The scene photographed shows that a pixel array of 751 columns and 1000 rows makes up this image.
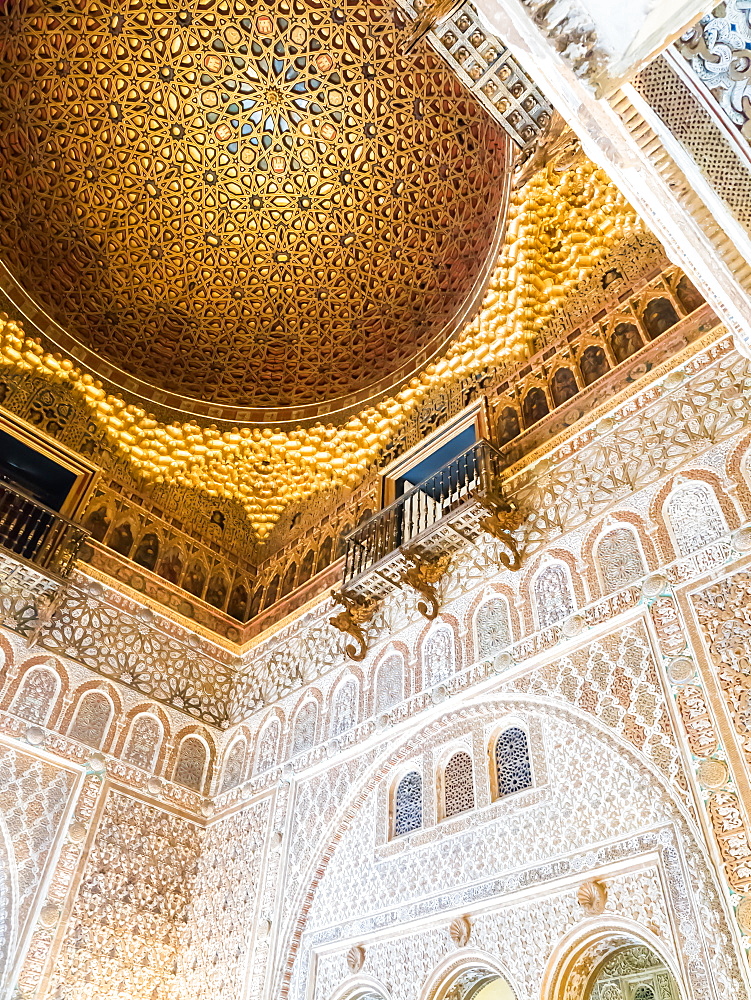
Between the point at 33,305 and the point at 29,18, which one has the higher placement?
the point at 29,18

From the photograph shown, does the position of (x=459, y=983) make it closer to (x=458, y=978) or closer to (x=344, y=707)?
→ (x=458, y=978)

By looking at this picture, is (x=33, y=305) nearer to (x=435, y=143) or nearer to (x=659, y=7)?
(x=435, y=143)

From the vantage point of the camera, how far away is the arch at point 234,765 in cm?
686

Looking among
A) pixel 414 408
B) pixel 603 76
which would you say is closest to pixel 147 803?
pixel 414 408

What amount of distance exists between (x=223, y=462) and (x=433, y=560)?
3.66m

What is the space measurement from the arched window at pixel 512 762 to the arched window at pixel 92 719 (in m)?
3.58

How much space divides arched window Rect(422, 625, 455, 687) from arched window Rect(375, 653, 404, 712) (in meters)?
0.27

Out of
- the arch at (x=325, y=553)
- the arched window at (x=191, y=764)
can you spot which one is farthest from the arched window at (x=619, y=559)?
the arched window at (x=191, y=764)

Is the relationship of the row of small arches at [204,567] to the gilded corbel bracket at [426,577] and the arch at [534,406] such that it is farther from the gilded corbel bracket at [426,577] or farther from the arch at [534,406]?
the arch at [534,406]

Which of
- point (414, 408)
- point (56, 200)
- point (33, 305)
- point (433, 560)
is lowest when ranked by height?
point (433, 560)

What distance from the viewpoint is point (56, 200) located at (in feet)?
27.6

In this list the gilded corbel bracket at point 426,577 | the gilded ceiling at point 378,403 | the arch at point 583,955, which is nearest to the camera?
the arch at point 583,955

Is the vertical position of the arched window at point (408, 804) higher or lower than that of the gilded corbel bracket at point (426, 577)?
lower

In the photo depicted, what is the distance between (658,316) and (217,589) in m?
5.23
